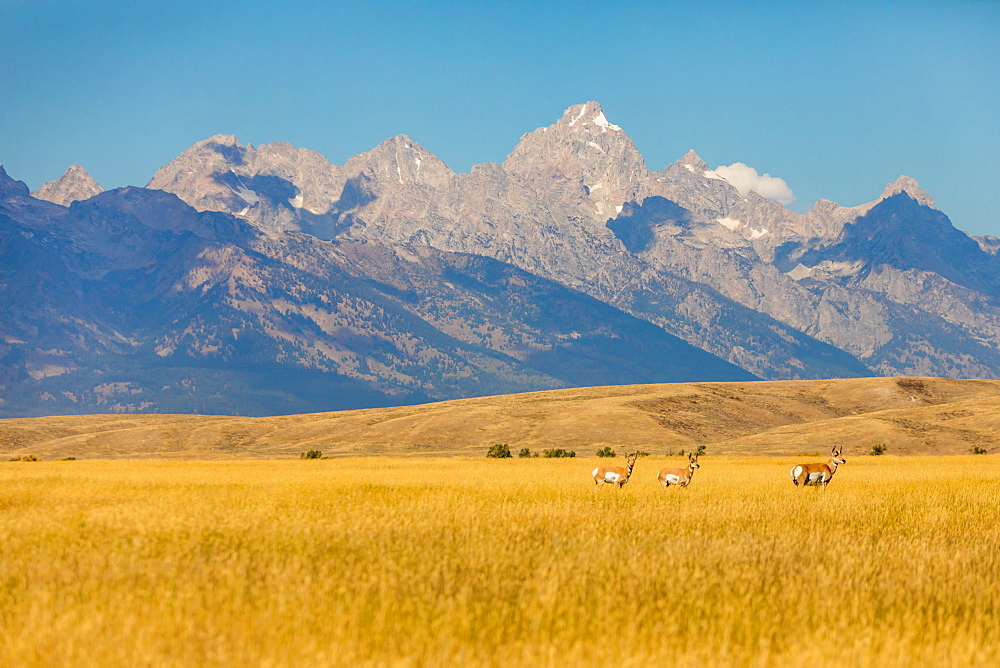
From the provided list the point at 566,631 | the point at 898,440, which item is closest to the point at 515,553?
the point at 566,631

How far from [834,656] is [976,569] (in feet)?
25.8

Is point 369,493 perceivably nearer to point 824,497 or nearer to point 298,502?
point 298,502

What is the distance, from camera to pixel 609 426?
12675 cm

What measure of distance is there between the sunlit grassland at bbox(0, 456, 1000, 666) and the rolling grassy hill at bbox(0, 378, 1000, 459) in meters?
75.1

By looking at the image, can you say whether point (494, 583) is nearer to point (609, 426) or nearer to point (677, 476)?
point (677, 476)

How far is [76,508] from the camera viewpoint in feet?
83.0

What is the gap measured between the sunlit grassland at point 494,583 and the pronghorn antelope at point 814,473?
9.73 metres

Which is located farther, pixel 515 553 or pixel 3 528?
pixel 3 528

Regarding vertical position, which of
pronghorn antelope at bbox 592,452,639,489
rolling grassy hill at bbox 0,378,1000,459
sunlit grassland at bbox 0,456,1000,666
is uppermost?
rolling grassy hill at bbox 0,378,1000,459

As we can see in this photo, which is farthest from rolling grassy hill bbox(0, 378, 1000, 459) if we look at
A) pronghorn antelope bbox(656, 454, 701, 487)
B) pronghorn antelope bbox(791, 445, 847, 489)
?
pronghorn antelope bbox(656, 454, 701, 487)

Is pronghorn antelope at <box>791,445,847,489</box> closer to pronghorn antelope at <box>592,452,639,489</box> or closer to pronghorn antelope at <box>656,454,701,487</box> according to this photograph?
pronghorn antelope at <box>656,454,701,487</box>

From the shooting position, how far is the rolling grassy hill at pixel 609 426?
10962 cm

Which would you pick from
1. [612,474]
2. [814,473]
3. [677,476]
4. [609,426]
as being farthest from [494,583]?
[609,426]

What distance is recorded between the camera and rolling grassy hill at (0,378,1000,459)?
109625 mm
